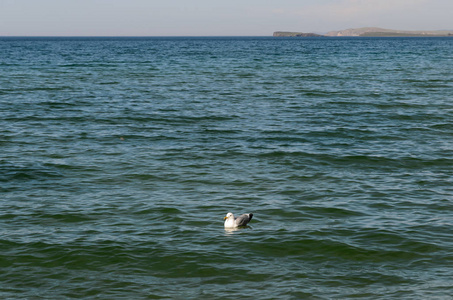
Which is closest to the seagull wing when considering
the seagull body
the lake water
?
the seagull body

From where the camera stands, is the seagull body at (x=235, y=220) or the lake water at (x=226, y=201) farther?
the seagull body at (x=235, y=220)

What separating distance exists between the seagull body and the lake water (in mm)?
215

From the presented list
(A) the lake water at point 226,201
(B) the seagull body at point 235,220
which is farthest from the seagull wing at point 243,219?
(A) the lake water at point 226,201

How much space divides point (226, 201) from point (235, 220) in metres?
2.62

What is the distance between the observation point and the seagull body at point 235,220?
47.8 ft

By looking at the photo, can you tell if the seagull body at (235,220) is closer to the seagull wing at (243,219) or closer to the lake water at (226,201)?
the seagull wing at (243,219)

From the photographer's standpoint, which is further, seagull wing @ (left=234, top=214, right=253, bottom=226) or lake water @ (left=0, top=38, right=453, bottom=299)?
seagull wing @ (left=234, top=214, right=253, bottom=226)

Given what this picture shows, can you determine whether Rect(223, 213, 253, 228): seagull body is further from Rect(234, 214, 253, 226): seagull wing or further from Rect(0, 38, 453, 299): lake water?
Rect(0, 38, 453, 299): lake water

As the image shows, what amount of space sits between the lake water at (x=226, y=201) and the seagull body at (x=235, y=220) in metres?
0.21

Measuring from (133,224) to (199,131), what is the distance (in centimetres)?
1356

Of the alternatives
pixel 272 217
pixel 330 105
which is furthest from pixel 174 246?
pixel 330 105

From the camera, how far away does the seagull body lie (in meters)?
14.6

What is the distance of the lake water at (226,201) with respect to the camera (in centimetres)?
1192

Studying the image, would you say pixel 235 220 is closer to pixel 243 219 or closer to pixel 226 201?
pixel 243 219
